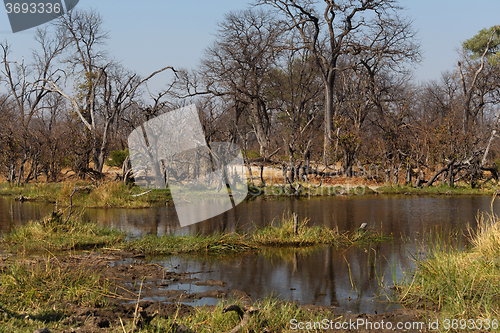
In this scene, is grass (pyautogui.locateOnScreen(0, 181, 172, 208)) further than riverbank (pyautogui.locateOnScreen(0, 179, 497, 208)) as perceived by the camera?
No

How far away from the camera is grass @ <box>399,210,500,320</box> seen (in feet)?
17.1

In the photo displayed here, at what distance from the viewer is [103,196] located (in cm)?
1678

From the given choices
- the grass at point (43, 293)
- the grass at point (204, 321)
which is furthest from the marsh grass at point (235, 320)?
the grass at point (43, 293)

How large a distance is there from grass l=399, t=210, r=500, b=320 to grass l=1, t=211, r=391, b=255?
3477 millimetres

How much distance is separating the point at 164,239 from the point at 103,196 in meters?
8.07

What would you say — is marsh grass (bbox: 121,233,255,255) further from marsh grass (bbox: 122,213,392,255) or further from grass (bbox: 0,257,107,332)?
grass (bbox: 0,257,107,332)

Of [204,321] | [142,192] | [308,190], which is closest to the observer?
[204,321]

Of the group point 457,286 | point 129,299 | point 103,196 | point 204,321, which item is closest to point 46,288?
point 129,299

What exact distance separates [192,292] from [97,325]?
195 centimetres

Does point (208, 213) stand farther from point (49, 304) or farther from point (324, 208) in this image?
point (49, 304)

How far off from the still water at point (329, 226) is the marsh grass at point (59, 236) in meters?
1.05

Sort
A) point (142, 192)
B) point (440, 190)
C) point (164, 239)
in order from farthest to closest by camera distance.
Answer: point (440, 190) < point (142, 192) < point (164, 239)

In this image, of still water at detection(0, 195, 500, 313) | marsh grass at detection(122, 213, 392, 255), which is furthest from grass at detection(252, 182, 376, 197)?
marsh grass at detection(122, 213, 392, 255)

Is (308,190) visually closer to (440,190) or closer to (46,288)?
(440,190)
